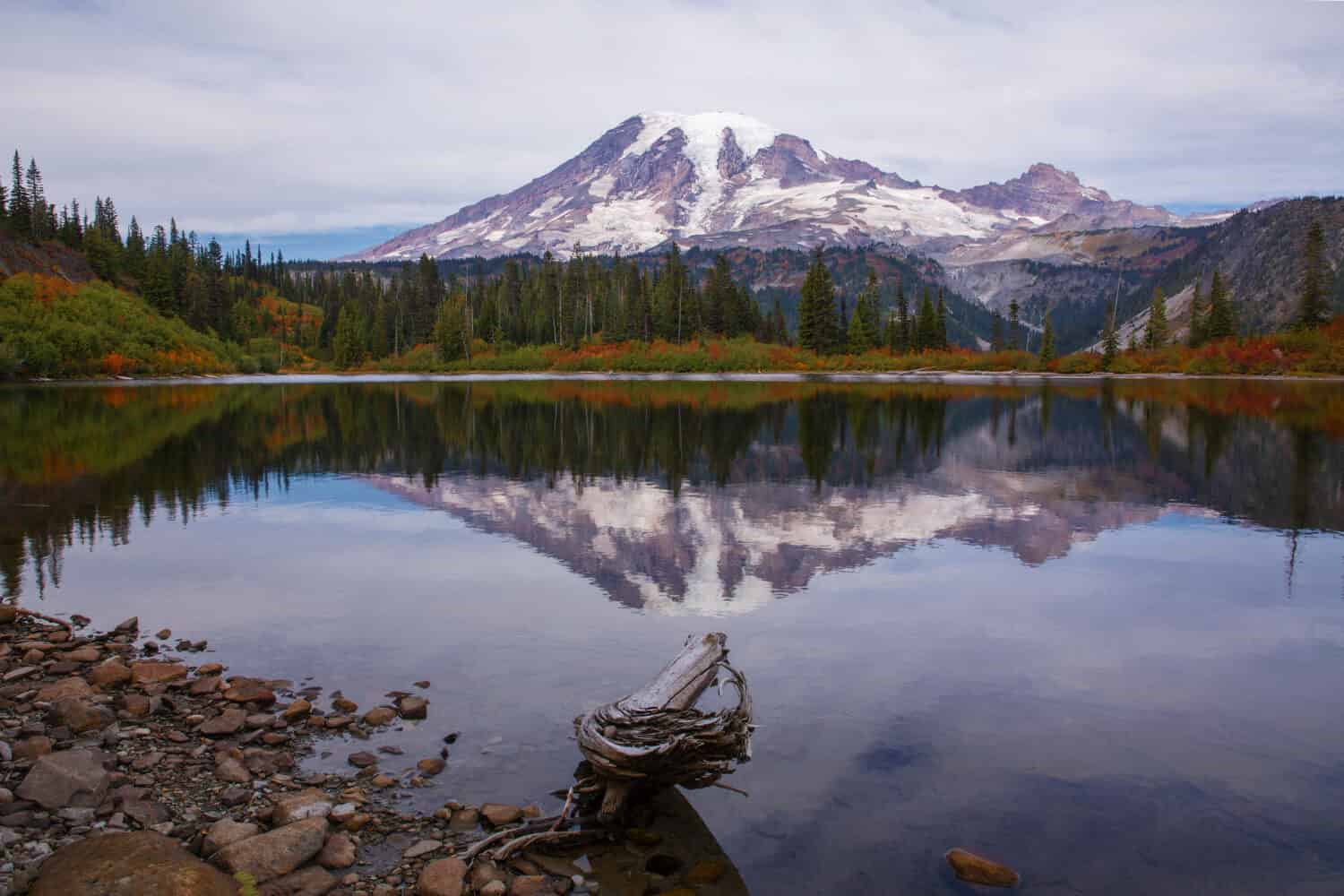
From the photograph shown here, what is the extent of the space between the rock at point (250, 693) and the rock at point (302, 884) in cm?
391

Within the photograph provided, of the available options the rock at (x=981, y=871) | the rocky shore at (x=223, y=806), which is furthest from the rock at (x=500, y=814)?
the rock at (x=981, y=871)

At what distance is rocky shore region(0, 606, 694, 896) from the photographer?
662cm

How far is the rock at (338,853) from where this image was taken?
7.11m

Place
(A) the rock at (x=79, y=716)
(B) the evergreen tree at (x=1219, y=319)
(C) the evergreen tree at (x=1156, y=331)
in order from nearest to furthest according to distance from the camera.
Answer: (A) the rock at (x=79, y=716)
(B) the evergreen tree at (x=1219, y=319)
(C) the evergreen tree at (x=1156, y=331)

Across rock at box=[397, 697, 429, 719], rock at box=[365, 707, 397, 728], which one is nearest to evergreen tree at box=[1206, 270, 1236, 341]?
rock at box=[397, 697, 429, 719]

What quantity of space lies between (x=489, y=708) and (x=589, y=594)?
16.5 feet

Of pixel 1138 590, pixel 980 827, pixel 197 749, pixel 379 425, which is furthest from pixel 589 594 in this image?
pixel 379 425

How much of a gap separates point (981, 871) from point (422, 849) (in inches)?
184

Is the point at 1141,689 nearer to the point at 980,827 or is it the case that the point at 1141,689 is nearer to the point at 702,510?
the point at 980,827

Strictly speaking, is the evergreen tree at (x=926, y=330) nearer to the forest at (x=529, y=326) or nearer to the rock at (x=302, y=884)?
the forest at (x=529, y=326)

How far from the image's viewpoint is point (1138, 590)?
15875mm

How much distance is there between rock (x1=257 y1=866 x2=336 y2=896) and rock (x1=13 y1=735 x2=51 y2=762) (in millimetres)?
3510

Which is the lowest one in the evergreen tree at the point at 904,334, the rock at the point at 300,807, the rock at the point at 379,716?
the rock at the point at 379,716

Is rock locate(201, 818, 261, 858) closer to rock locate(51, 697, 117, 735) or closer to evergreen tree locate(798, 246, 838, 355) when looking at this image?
rock locate(51, 697, 117, 735)
